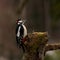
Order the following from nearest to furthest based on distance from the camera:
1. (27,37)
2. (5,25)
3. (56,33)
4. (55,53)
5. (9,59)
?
(27,37)
(55,53)
(9,59)
(5,25)
(56,33)

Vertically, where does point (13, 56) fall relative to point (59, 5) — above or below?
below

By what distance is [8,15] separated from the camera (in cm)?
964

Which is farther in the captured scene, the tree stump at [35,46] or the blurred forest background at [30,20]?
the blurred forest background at [30,20]

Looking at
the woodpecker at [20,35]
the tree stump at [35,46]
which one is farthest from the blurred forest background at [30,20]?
the tree stump at [35,46]

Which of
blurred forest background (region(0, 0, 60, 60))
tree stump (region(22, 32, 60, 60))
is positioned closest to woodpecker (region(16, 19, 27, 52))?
tree stump (region(22, 32, 60, 60))

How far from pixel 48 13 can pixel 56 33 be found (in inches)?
24.1

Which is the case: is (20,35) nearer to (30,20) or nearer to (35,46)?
(35,46)

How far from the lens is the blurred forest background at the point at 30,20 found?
31.4 ft

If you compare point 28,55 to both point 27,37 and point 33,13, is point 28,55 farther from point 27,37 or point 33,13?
point 33,13

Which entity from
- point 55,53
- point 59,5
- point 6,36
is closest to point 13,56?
point 6,36

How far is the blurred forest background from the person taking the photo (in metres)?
9.58

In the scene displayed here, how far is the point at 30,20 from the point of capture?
32.5 feet

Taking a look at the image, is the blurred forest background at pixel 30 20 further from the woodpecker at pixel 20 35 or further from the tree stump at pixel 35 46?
the tree stump at pixel 35 46

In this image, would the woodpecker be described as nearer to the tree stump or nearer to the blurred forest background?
the tree stump
